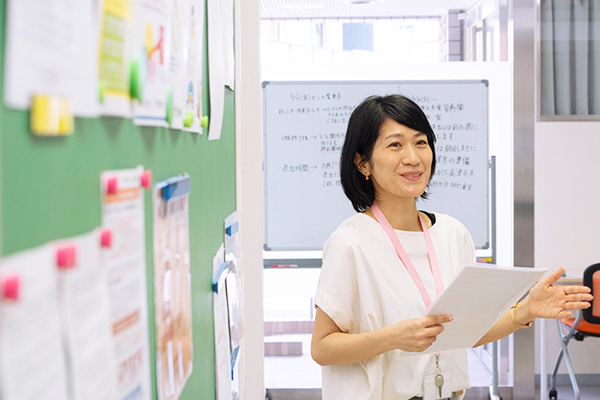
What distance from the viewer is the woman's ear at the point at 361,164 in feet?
5.51

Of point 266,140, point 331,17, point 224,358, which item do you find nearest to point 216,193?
point 224,358

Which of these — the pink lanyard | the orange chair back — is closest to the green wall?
the pink lanyard

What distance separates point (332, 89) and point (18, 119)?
357 cm

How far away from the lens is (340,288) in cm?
151

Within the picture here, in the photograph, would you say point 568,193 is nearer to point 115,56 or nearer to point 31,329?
point 115,56

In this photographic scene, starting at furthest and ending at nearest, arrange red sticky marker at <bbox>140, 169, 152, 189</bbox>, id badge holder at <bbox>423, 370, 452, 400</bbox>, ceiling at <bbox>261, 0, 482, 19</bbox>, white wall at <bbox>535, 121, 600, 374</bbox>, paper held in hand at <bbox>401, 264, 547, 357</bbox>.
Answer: ceiling at <bbox>261, 0, 482, 19</bbox> < white wall at <bbox>535, 121, 600, 374</bbox> < id badge holder at <bbox>423, 370, 452, 400</bbox> < paper held in hand at <bbox>401, 264, 547, 357</bbox> < red sticky marker at <bbox>140, 169, 152, 189</bbox>

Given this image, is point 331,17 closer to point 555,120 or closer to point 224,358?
point 555,120

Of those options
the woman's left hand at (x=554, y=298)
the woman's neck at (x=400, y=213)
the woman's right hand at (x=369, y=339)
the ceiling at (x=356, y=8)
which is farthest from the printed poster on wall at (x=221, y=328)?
the ceiling at (x=356, y=8)

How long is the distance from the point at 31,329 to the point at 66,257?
6 cm

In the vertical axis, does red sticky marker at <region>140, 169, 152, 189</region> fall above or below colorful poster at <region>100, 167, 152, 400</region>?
above

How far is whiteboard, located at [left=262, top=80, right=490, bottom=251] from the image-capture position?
383 cm

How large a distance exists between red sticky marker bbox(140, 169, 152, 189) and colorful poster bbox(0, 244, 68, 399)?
20 centimetres

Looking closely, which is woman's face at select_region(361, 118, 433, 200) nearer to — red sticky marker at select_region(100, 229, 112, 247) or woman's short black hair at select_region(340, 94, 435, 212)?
woman's short black hair at select_region(340, 94, 435, 212)

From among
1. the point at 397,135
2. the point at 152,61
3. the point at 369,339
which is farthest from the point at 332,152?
the point at 152,61
